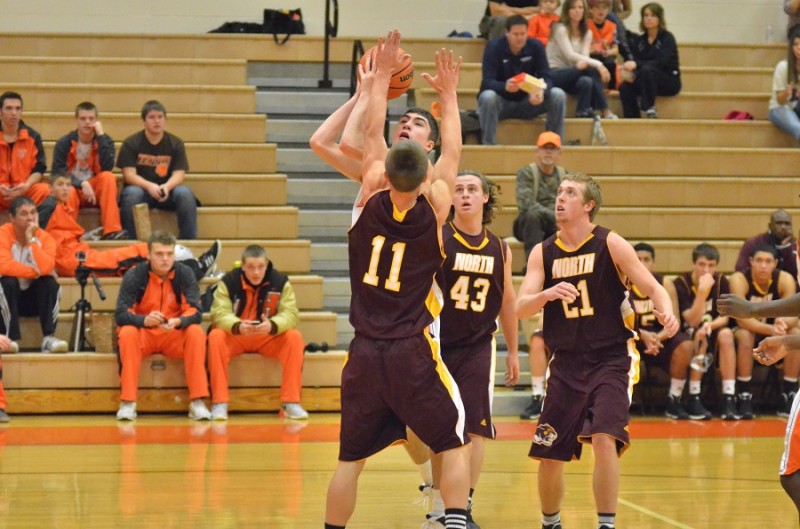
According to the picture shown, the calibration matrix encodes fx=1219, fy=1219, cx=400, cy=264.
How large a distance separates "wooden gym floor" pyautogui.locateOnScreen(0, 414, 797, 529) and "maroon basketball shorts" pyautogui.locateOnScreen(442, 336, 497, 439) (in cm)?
58

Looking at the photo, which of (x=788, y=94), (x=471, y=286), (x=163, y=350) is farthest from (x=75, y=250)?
(x=788, y=94)

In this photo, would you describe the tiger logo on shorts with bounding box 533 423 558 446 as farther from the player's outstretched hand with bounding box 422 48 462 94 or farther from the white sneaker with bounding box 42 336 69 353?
the white sneaker with bounding box 42 336 69 353

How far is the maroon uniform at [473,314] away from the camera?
5586 mm

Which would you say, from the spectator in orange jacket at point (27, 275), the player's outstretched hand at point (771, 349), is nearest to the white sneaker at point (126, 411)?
the spectator in orange jacket at point (27, 275)

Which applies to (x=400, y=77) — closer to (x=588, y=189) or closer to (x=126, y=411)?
(x=588, y=189)

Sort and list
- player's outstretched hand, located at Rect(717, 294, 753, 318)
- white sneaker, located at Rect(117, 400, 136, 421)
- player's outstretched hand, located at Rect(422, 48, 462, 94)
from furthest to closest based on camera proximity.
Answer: white sneaker, located at Rect(117, 400, 136, 421) → player's outstretched hand, located at Rect(422, 48, 462, 94) → player's outstretched hand, located at Rect(717, 294, 753, 318)

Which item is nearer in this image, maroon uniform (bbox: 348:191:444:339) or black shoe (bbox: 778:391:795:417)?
maroon uniform (bbox: 348:191:444:339)

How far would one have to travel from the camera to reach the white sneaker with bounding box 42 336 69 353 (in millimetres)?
9398

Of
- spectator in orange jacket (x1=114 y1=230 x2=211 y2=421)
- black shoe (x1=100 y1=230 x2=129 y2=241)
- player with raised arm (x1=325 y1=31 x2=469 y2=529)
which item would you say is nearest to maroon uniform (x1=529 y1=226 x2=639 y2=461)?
player with raised arm (x1=325 y1=31 x2=469 y2=529)

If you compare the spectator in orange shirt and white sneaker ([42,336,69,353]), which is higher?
the spectator in orange shirt

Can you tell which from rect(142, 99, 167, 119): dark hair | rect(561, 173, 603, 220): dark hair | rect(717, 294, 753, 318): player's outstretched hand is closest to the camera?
rect(717, 294, 753, 318): player's outstretched hand

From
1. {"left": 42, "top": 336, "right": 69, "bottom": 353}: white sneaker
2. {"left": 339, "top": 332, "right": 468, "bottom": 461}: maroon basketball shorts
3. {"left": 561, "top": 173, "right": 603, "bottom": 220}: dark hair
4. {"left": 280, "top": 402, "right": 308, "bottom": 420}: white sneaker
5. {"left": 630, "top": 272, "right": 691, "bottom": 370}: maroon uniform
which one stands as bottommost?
{"left": 280, "top": 402, "right": 308, "bottom": 420}: white sneaker

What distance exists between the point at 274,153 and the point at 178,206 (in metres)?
1.43

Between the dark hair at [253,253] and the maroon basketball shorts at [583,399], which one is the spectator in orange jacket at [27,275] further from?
the maroon basketball shorts at [583,399]
